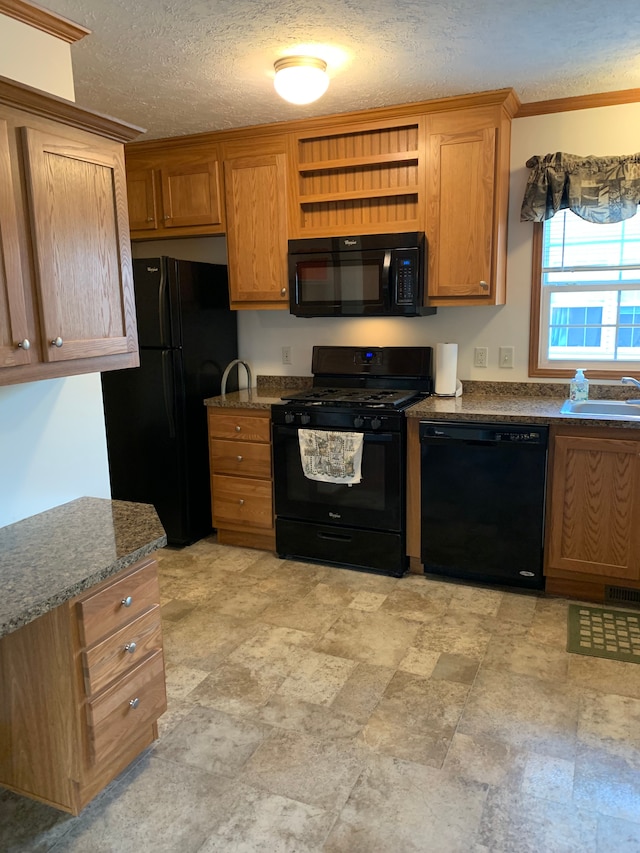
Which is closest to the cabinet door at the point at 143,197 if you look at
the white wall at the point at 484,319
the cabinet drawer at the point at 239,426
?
the white wall at the point at 484,319

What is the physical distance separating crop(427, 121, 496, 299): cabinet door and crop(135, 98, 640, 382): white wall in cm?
32

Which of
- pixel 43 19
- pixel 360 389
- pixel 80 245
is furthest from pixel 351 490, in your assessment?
pixel 43 19

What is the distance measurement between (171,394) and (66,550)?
1989 mm

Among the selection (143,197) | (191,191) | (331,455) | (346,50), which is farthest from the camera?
(143,197)

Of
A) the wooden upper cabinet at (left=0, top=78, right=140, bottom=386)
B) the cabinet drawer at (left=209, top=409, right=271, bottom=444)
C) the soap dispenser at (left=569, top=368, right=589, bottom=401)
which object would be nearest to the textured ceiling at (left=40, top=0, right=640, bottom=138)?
the wooden upper cabinet at (left=0, top=78, right=140, bottom=386)

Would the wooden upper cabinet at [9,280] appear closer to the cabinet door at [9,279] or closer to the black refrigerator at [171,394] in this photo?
the cabinet door at [9,279]

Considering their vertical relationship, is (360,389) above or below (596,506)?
above

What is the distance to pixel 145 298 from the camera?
3.64 meters

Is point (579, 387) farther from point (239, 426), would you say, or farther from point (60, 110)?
point (60, 110)

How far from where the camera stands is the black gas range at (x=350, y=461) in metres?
3.31

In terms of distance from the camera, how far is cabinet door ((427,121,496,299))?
322cm

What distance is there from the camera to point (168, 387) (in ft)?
12.1

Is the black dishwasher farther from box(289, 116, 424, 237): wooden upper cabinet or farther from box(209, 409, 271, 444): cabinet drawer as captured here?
box(289, 116, 424, 237): wooden upper cabinet

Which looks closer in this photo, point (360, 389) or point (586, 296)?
point (586, 296)
